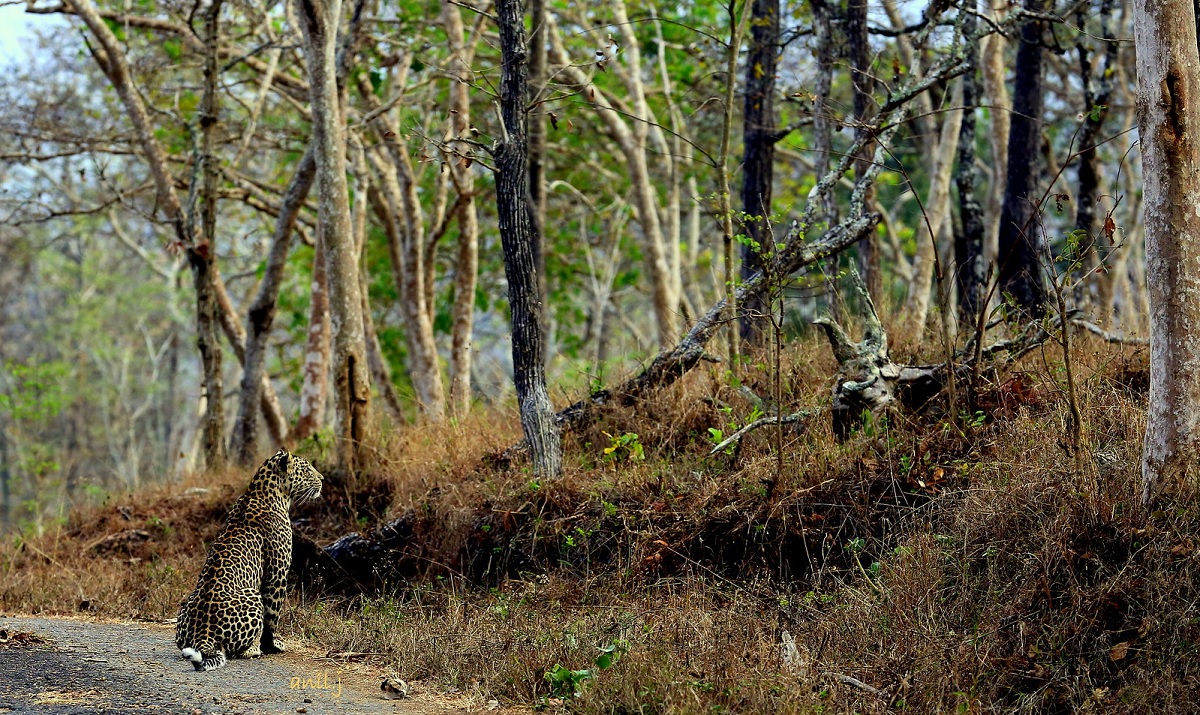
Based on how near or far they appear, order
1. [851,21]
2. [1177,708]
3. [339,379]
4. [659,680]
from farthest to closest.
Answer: [851,21], [339,379], [659,680], [1177,708]

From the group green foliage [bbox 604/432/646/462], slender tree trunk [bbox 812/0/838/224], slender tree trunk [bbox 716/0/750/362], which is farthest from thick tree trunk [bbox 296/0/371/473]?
slender tree trunk [bbox 812/0/838/224]

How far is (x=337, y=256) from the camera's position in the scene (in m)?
10.9

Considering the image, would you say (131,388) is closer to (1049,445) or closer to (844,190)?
(844,190)

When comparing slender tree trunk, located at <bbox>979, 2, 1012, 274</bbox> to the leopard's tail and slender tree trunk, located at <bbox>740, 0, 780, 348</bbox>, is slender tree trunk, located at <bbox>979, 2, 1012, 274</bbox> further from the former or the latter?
the leopard's tail

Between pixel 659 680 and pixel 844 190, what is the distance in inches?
1003

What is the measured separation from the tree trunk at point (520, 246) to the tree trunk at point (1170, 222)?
4.51 m

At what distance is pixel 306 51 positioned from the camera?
11062mm

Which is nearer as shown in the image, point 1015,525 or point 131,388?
point 1015,525

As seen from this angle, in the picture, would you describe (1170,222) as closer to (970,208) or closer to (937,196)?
(970,208)

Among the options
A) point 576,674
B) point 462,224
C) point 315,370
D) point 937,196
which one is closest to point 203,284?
point 315,370

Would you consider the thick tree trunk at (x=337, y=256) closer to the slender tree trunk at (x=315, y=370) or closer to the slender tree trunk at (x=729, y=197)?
the slender tree trunk at (x=315, y=370)

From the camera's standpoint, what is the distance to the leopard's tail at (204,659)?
22.3 feet

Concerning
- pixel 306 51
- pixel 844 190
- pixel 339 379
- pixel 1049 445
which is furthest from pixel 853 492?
pixel 844 190

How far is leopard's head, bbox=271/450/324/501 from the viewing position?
8359 mm
